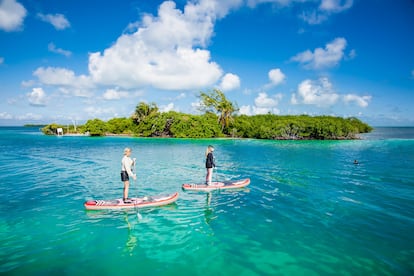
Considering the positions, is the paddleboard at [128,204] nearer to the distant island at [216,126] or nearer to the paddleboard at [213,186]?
the paddleboard at [213,186]

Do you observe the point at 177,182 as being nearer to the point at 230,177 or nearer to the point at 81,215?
the point at 230,177

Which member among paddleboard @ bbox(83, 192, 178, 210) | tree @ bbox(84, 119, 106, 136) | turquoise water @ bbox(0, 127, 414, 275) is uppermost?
tree @ bbox(84, 119, 106, 136)

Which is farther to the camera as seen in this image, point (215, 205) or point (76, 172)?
point (76, 172)

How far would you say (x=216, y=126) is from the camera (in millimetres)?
96000

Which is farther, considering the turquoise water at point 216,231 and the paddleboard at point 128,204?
the paddleboard at point 128,204

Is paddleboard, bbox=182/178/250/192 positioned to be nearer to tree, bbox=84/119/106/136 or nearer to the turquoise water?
the turquoise water

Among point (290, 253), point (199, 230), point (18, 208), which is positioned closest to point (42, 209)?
point (18, 208)

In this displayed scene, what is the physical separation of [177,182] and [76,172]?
37.8ft

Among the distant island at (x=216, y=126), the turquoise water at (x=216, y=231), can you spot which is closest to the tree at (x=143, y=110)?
the distant island at (x=216, y=126)

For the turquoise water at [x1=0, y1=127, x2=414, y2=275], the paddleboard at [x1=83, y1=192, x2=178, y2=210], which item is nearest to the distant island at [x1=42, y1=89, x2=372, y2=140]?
the turquoise water at [x1=0, y1=127, x2=414, y2=275]

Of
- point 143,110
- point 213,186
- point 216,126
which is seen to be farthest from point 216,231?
point 143,110

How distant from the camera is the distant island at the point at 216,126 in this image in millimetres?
83125

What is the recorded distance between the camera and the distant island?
83.1m

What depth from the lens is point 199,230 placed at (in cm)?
1135
